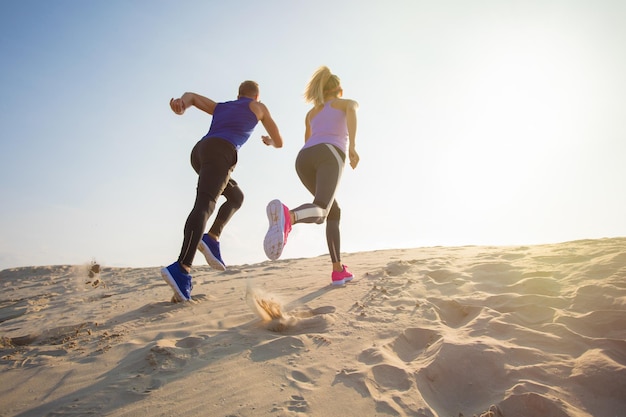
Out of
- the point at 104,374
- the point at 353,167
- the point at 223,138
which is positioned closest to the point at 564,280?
the point at 353,167

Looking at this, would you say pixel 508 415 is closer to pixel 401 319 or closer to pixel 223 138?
pixel 401 319

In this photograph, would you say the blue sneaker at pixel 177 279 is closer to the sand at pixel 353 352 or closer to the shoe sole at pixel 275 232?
the sand at pixel 353 352

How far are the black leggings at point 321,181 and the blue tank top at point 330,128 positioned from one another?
85 millimetres

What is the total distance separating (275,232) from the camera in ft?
8.20

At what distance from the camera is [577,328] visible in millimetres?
2006

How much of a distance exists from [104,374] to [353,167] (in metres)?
2.63

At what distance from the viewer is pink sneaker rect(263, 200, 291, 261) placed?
248cm

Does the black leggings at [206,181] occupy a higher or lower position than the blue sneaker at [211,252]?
higher

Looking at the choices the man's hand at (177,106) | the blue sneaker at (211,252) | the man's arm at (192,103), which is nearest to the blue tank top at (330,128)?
the man's arm at (192,103)

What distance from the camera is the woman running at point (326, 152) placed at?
299 cm

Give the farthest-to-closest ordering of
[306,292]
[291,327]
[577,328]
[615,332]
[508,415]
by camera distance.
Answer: [306,292] → [291,327] → [577,328] → [615,332] → [508,415]

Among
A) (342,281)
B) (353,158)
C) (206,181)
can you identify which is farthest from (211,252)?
(353,158)

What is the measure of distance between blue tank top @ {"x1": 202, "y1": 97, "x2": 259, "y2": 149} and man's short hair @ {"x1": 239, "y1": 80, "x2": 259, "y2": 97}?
83 millimetres

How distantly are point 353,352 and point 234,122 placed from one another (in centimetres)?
208
